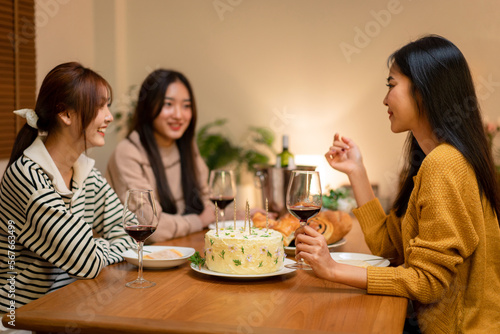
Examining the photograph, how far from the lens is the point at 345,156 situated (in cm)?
225

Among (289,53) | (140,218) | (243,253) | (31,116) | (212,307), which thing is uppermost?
(289,53)

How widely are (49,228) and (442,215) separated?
1.17 metres

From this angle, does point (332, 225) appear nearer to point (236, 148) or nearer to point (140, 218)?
point (140, 218)

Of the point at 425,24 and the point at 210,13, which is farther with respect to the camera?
the point at 210,13

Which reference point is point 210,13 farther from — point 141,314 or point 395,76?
point 141,314

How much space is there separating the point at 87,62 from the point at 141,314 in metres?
3.66

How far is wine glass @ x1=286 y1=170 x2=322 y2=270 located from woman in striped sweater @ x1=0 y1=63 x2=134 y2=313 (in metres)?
0.63

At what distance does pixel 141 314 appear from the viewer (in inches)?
52.9

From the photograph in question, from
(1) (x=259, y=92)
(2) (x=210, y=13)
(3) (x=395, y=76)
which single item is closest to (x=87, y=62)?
(2) (x=210, y=13)

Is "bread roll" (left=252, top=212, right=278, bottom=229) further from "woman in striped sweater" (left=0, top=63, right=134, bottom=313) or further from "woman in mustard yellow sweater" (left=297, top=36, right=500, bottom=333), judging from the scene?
"woman in mustard yellow sweater" (left=297, top=36, right=500, bottom=333)

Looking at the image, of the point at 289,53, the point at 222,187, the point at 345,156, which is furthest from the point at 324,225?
the point at 289,53

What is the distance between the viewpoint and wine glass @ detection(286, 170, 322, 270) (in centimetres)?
169

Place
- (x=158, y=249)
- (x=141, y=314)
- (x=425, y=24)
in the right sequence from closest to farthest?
(x=141, y=314), (x=158, y=249), (x=425, y=24)

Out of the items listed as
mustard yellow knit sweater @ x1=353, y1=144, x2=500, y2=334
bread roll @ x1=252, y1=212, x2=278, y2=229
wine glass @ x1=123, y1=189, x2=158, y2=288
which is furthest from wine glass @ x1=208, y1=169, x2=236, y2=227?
mustard yellow knit sweater @ x1=353, y1=144, x2=500, y2=334
